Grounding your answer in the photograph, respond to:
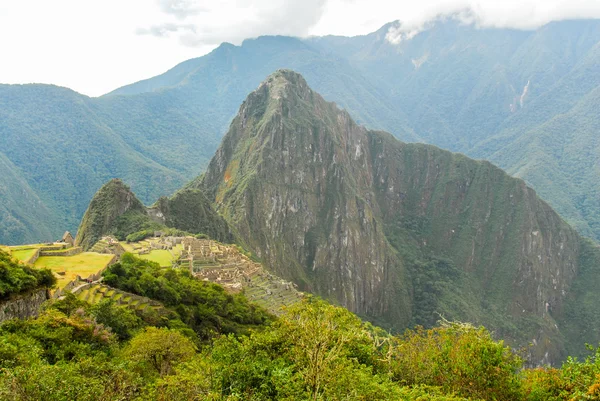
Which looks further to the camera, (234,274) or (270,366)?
(234,274)

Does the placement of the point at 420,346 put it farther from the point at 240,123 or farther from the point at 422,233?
the point at 422,233

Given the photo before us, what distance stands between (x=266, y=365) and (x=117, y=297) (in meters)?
17.6

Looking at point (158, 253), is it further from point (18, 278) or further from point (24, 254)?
point (18, 278)

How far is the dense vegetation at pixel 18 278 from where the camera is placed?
20.7 m

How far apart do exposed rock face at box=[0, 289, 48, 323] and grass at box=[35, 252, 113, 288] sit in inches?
122

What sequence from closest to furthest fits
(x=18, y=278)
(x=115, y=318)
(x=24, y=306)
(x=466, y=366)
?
1. (x=466, y=366)
2. (x=18, y=278)
3. (x=24, y=306)
4. (x=115, y=318)

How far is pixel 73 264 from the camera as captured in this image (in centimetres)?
3195

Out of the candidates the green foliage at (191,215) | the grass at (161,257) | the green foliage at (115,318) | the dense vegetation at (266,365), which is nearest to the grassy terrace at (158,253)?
the grass at (161,257)

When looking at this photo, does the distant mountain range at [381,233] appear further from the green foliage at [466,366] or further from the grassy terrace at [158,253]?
the green foliage at [466,366]

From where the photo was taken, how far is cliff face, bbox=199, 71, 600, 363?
128750mm

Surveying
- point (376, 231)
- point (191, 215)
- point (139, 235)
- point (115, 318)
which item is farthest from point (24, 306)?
point (376, 231)

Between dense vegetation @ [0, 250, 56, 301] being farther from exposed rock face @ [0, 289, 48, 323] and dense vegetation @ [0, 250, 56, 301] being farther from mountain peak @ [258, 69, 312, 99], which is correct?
mountain peak @ [258, 69, 312, 99]

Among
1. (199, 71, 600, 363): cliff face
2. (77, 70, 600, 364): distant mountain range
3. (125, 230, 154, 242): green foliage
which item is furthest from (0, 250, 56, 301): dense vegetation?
(199, 71, 600, 363): cliff face

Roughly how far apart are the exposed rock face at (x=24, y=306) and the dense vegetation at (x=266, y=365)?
1079 millimetres
